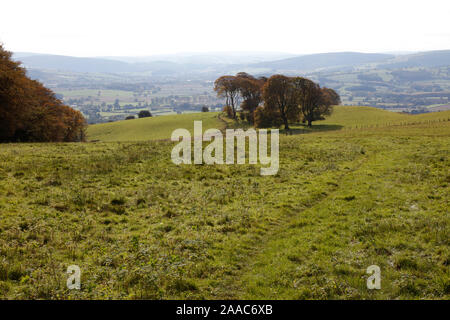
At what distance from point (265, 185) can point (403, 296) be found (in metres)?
14.4

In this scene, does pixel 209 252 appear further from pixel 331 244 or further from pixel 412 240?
pixel 412 240

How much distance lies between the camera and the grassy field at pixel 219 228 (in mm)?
9617

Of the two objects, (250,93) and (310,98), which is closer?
(310,98)

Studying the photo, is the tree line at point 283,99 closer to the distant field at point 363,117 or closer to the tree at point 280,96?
the tree at point 280,96

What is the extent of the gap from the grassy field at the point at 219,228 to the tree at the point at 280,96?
4956 centimetres

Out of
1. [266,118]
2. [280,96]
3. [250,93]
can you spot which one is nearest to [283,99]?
[280,96]

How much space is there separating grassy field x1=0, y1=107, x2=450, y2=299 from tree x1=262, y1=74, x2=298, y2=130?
49.6 metres

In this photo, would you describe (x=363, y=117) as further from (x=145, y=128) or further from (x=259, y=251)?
(x=259, y=251)

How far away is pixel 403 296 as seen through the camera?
28.8 feet

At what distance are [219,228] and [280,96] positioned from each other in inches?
2559

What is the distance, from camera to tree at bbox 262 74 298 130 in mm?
73688

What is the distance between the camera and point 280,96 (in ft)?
246
